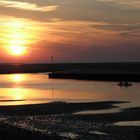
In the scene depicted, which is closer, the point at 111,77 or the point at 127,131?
the point at 127,131

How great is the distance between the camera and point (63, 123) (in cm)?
2345

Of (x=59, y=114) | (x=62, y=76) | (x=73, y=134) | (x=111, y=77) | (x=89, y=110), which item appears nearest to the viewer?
(x=73, y=134)

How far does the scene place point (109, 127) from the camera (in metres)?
21.8

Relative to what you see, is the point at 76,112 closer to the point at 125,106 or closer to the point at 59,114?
the point at 59,114

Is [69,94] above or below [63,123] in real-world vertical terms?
above

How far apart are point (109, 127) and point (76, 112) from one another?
307 inches

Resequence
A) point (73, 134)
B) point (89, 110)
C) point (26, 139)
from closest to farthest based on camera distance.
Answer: point (26, 139), point (73, 134), point (89, 110)

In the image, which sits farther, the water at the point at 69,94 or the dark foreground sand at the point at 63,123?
the water at the point at 69,94

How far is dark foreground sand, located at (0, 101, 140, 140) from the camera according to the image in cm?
1445

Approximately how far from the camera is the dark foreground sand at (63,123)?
47.4 ft

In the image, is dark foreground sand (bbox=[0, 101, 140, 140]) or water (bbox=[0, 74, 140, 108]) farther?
water (bbox=[0, 74, 140, 108])

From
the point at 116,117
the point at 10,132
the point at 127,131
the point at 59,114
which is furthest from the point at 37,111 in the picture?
the point at 10,132

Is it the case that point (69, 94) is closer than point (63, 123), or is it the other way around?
point (63, 123)

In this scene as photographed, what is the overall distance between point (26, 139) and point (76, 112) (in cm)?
1646
